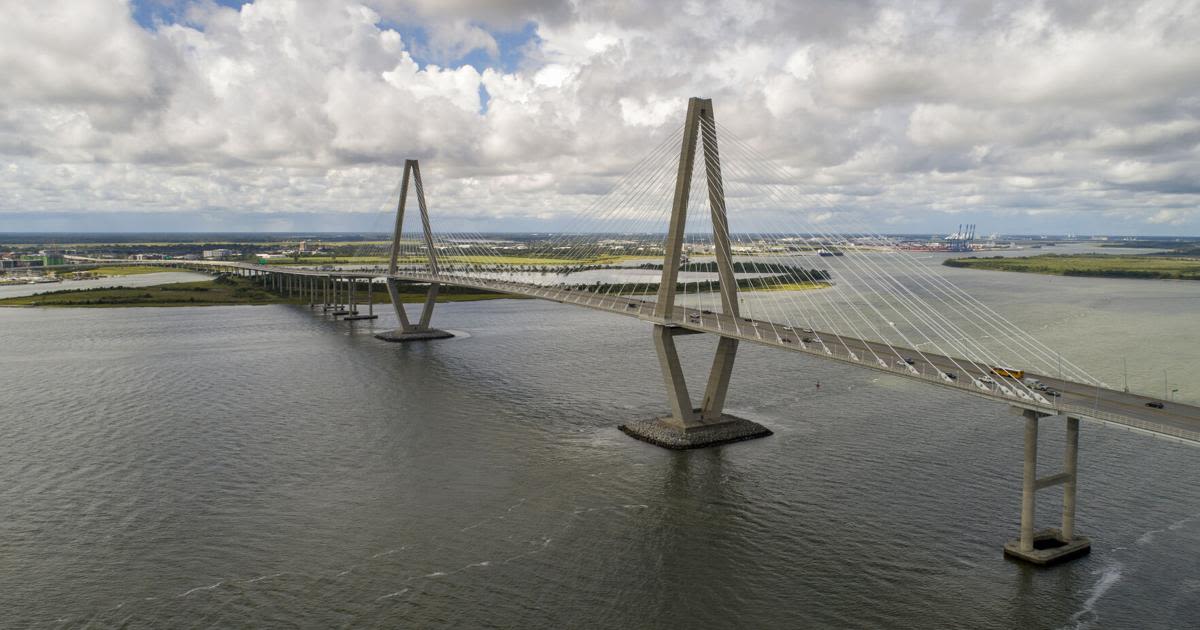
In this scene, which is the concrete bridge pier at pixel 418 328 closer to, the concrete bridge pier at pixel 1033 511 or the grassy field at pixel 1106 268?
the concrete bridge pier at pixel 1033 511

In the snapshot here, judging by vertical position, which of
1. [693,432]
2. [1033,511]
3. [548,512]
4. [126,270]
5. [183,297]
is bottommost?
[548,512]

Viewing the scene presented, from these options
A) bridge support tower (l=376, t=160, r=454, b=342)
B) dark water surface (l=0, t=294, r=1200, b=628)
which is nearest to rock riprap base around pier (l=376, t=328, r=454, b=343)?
bridge support tower (l=376, t=160, r=454, b=342)

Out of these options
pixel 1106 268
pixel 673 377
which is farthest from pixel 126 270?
pixel 1106 268

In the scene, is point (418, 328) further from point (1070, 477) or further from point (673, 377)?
point (1070, 477)

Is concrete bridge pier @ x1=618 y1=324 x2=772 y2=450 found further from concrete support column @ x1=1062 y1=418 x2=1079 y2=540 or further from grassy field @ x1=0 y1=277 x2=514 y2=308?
grassy field @ x1=0 y1=277 x2=514 y2=308

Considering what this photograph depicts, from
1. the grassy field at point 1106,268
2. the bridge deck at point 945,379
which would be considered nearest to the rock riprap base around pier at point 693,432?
the bridge deck at point 945,379
